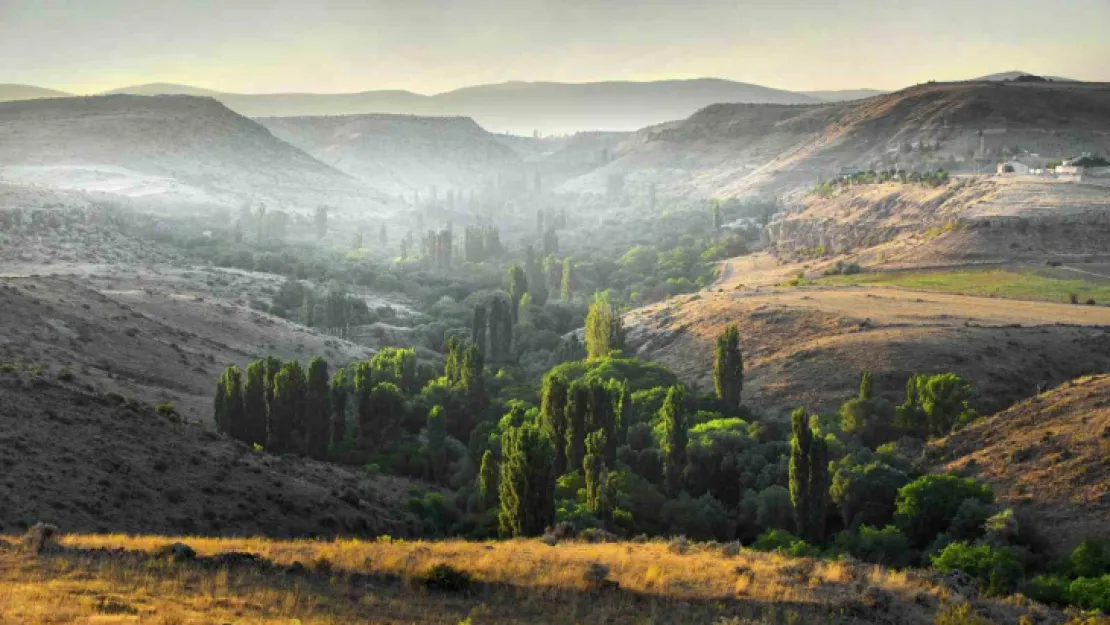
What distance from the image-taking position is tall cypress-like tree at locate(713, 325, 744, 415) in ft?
208

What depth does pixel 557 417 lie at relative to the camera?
172 ft

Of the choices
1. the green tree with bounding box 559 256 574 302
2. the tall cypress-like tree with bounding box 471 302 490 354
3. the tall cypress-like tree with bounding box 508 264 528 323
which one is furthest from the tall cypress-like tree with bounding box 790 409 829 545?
the green tree with bounding box 559 256 574 302

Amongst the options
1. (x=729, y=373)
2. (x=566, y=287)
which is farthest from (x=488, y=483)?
(x=566, y=287)

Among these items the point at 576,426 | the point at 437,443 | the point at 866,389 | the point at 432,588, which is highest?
the point at 432,588

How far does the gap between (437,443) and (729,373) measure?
18.3 metres

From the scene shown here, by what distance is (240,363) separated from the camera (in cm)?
7500

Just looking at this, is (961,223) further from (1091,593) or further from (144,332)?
(1091,593)

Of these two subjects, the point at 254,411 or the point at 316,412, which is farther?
the point at 316,412

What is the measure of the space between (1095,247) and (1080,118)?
8551 centimetres

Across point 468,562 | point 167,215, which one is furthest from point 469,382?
point 167,215

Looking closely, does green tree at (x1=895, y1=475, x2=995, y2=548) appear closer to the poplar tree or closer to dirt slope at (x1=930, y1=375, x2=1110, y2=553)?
dirt slope at (x1=930, y1=375, x2=1110, y2=553)

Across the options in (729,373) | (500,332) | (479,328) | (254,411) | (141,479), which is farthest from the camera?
(500,332)

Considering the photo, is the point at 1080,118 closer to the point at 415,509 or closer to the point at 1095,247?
the point at 1095,247

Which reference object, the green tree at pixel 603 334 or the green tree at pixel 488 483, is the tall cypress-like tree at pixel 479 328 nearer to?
the green tree at pixel 603 334
